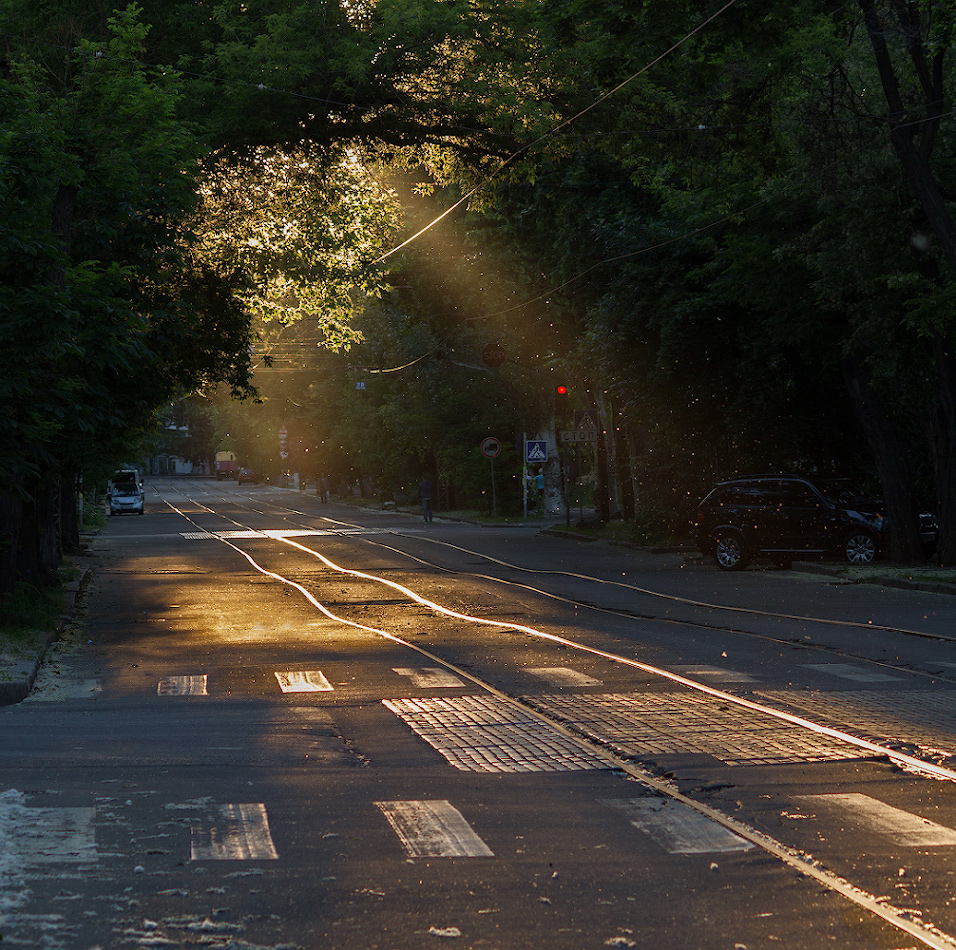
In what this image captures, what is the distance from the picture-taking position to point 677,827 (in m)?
6.47

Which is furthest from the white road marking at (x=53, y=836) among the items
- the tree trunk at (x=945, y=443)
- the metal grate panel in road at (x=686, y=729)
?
the tree trunk at (x=945, y=443)

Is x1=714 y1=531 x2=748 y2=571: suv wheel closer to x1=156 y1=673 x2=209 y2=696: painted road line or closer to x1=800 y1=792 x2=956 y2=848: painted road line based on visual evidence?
x1=156 y1=673 x2=209 y2=696: painted road line

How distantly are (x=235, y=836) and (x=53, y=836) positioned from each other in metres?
0.82

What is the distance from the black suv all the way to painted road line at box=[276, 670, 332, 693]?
1437 centimetres

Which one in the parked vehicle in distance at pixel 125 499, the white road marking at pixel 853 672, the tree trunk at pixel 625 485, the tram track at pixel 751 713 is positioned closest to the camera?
the tram track at pixel 751 713

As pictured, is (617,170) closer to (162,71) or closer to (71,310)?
(162,71)

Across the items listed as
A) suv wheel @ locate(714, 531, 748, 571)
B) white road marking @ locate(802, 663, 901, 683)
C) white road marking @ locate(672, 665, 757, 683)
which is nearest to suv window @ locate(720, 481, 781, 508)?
suv wheel @ locate(714, 531, 748, 571)

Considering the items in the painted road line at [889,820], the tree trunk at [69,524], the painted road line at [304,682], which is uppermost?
the tree trunk at [69,524]

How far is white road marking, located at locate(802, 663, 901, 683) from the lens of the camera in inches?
449

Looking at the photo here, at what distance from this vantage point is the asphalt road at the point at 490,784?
5121mm

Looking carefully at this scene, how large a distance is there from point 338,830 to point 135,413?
64.7ft

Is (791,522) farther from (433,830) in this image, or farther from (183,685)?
(433,830)

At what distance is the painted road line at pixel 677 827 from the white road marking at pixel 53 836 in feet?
8.24

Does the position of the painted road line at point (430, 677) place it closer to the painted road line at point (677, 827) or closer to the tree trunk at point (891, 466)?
the painted road line at point (677, 827)
